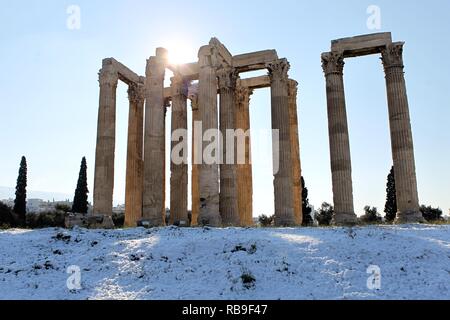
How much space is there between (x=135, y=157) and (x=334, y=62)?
1858cm

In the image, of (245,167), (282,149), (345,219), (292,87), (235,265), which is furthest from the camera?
(292,87)

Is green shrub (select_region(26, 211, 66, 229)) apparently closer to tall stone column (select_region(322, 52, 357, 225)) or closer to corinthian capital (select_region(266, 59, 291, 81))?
corinthian capital (select_region(266, 59, 291, 81))

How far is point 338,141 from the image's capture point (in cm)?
3384

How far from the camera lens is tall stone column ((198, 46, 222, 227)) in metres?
31.5

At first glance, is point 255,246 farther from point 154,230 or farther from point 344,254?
point 154,230

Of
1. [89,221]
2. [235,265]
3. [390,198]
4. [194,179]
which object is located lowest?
[235,265]

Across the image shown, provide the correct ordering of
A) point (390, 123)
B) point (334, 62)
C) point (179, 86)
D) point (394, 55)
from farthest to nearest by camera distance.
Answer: point (179, 86) < point (334, 62) < point (394, 55) < point (390, 123)

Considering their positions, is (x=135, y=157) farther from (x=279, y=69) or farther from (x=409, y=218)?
(x=409, y=218)

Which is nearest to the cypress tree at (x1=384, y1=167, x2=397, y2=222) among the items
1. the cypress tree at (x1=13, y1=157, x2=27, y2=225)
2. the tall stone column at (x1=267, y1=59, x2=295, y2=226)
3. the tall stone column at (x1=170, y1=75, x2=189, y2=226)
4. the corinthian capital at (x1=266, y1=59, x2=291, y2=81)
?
the tall stone column at (x1=267, y1=59, x2=295, y2=226)

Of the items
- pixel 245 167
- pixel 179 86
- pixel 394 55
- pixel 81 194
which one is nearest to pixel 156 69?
pixel 179 86

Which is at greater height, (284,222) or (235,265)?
(284,222)

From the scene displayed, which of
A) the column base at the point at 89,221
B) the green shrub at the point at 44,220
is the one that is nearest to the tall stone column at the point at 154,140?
the column base at the point at 89,221

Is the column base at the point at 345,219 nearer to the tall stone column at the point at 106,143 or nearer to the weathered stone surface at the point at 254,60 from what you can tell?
the weathered stone surface at the point at 254,60

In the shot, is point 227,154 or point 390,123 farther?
point 227,154
